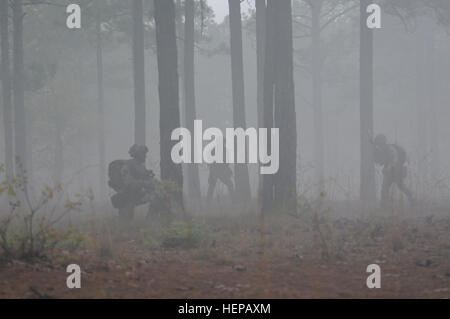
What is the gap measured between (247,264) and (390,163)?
7.44 meters

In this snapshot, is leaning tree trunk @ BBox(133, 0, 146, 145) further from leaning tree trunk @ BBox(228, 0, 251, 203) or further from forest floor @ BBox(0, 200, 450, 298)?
forest floor @ BBox(0, 200, 450, 298)

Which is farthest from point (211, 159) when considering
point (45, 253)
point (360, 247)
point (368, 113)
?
point (45, 253)

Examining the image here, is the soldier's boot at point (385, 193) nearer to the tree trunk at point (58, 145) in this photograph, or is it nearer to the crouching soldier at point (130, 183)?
the crouching soldier at point (130, 183)

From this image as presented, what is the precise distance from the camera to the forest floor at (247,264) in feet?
15.5

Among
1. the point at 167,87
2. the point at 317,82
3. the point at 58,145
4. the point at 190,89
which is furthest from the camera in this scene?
the point at 317,82

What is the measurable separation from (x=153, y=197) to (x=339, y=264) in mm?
4604

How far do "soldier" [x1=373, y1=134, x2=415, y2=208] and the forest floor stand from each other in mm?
3228

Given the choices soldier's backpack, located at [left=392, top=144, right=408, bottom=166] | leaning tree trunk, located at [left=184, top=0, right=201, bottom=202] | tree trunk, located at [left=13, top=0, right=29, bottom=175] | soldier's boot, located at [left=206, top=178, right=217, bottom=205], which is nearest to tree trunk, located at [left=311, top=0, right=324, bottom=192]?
leaning tree trunk, located at [left=184, top=0, right=201, bottom=202]

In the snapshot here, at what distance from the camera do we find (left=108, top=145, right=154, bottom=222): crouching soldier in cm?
1023

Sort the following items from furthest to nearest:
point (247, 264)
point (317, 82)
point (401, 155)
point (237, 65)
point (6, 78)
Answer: point (317, 82), point (6, 78), point (237, 65), point (401, 155), point (247, 264)

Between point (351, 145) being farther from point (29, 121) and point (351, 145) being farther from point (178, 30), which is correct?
point (29, 121)

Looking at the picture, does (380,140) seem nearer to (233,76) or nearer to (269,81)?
(269,81)

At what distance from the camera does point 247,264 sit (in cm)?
605

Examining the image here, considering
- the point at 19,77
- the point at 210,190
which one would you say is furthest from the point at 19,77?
the point at 210,190
